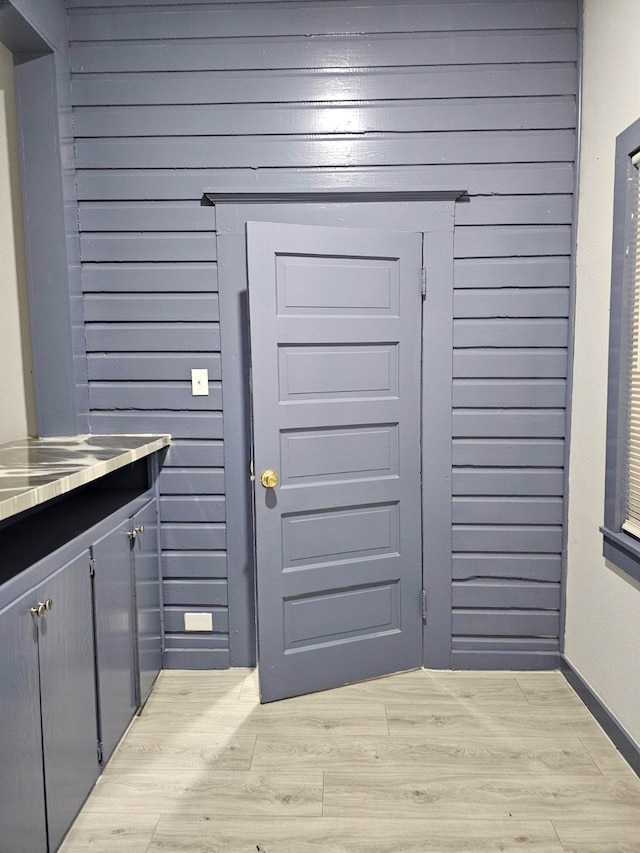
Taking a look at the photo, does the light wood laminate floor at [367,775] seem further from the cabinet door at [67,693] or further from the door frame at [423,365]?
the door frame at [423,365]

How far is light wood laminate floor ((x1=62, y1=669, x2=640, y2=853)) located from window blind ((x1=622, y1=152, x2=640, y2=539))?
83cm

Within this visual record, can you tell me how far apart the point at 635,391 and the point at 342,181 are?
4.72 feet

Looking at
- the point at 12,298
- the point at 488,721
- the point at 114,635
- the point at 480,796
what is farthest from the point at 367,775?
the point at 12,298

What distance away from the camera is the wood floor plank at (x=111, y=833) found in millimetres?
1671

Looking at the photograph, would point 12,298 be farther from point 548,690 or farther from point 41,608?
point 548,690

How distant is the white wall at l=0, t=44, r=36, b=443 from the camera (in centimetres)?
251

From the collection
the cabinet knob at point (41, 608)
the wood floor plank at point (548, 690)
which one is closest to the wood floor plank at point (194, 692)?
the cabinet knob at point (41, 608)

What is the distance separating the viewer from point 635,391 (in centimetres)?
206

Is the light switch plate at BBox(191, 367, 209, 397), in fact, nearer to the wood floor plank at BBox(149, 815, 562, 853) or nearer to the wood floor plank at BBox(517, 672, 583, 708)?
the wood floor plank at BBox(149, 815, 562, 853)

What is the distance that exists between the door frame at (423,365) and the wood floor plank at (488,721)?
0.37 meters

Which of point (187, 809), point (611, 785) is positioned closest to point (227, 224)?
point (187, 809)

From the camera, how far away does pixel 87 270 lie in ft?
8.52

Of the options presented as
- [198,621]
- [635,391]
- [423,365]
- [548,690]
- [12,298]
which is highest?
[12,298]

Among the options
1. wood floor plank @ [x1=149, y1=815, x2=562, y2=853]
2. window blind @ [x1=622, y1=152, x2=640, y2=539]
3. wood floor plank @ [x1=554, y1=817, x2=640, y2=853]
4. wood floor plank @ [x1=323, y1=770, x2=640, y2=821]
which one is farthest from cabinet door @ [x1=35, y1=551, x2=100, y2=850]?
window blind @ [x1=622, y1=152, x2=640, y2=539]
